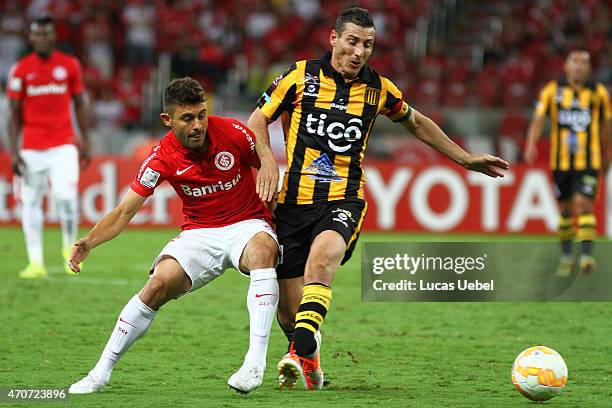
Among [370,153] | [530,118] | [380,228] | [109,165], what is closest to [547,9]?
[530,118]

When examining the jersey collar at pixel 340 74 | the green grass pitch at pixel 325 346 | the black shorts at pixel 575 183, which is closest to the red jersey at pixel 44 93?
the green grass pitch at pixel 325 346

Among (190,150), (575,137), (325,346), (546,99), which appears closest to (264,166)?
(190,150)

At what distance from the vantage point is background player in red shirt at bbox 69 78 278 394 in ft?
18.7

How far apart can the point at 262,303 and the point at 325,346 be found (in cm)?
194

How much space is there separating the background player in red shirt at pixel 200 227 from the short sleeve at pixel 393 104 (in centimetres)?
82

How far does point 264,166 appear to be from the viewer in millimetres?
5941

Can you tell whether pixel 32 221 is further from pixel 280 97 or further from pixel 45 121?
pixel 280 97

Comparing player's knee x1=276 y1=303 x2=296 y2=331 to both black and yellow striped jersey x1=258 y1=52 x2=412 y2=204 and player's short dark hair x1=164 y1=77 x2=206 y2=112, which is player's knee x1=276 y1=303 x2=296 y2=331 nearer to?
black and yellow striped jersey x1=258 y1=52 x2=412 y2=204

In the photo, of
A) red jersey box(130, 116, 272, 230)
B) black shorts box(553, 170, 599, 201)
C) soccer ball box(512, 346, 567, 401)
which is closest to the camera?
soccer ball box(512, 346, 567, 401)

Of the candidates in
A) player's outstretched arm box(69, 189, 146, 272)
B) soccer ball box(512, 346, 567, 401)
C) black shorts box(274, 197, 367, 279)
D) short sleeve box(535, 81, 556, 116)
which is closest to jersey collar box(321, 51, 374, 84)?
black shorts box(274, 197, 367, 279)

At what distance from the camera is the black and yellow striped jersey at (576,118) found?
11.9 meters

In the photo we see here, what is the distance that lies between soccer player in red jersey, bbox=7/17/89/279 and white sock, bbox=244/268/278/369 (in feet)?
17.5

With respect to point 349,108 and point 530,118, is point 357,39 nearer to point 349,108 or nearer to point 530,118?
point 349,108

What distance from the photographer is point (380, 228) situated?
650 inches
